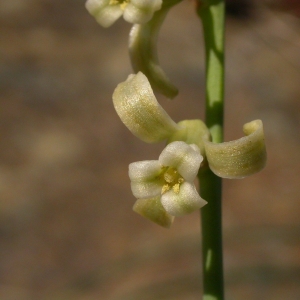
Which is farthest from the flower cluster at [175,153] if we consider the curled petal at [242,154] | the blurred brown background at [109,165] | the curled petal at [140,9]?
the blurred brown background at [109,165]

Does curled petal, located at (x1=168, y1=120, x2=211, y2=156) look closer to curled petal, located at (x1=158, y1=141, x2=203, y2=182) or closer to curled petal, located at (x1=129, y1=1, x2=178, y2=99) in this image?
curled petal, located at (x1=158, y1=141, x2=203, y2=182)

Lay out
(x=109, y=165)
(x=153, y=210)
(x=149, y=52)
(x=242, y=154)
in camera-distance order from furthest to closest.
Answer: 1. (x=109, y=165)
2. (x=149, y=52)
3. (x=153, y=210)
4. (x=242, y=154)

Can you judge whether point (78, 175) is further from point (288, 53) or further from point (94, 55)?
A: point (288, 53)

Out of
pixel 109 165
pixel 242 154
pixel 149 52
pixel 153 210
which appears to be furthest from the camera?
pixel 109 165

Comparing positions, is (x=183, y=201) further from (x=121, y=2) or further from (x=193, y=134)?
(x=121, y=2)

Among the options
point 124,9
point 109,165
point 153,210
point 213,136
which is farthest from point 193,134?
point 109,165

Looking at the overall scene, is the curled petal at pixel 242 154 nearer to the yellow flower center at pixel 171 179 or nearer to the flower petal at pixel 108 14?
the yellow flower center at pixel 171 179
